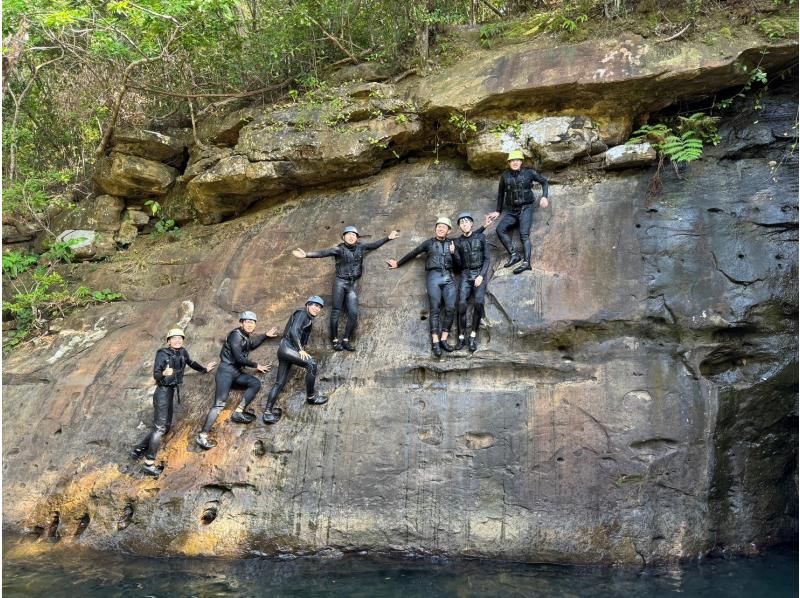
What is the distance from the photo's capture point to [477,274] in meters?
9.28

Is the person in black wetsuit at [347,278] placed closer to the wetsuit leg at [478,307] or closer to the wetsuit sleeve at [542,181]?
the wetsuit leg at [478,307]

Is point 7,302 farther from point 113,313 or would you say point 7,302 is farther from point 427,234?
point 427,234

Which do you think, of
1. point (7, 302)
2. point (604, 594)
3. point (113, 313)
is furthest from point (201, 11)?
point (604, 594)

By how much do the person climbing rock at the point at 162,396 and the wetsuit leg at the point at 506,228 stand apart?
5314 mm

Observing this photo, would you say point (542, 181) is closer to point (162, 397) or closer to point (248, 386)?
point (248, 386)

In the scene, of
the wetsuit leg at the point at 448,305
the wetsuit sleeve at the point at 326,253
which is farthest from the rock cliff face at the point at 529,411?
the wetsuit sleeve at the point at 326,253

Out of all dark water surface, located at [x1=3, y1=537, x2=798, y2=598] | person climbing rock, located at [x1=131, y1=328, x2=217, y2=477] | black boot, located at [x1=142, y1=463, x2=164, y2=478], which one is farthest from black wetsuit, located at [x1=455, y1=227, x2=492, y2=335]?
black boot, located at [x1=142, y1=463, x2=164, y2=478]

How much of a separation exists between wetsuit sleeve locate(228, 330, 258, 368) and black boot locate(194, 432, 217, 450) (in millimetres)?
1167

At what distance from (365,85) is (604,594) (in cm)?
940

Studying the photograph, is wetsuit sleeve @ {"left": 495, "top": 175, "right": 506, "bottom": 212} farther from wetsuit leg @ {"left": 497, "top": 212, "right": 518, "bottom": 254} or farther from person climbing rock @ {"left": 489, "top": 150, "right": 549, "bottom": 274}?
wetsuit leg @ {"left": 497, "top": 212, "right": 518, "bottom": 254}

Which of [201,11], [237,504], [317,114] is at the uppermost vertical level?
[201,11]

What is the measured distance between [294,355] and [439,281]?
2.50 meters

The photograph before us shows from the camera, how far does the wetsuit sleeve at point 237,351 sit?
903cm

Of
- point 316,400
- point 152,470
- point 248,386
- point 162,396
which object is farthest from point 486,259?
point 152,470
